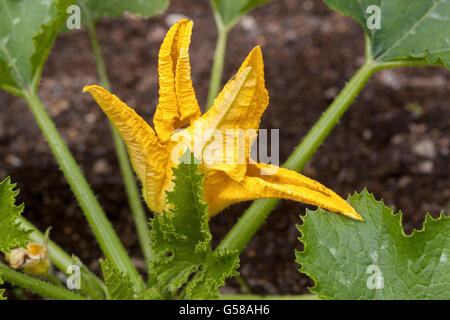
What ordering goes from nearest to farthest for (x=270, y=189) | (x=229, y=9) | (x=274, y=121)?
(x=270, y=189) → (x=229, y=9) → (x=274, y=121)

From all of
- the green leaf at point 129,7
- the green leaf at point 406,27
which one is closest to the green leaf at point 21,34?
the green leaf at point 129,7

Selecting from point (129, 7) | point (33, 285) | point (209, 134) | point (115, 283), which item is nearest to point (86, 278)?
point (33, 285)

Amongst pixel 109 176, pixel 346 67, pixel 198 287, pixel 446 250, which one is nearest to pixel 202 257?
pixel 198 287

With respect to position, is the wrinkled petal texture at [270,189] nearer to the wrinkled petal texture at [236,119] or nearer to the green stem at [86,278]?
the wrinkled petal texture at [236,119]

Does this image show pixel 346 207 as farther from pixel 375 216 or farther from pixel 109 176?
pixel 109 176

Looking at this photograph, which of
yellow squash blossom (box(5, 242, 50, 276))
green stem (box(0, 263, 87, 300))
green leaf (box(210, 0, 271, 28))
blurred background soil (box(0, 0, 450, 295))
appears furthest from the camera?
blurred background soil (box(0, 0, 450, 295))

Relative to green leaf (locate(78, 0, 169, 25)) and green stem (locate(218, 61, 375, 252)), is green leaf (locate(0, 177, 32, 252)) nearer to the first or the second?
green stem (locate(218, 61, 375, 252))

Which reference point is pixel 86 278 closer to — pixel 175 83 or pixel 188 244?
pixel 188 244

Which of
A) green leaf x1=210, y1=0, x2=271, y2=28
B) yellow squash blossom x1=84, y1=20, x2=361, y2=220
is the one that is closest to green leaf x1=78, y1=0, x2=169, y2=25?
green leaf x1=210, y1=0, x2=271, y2=28
